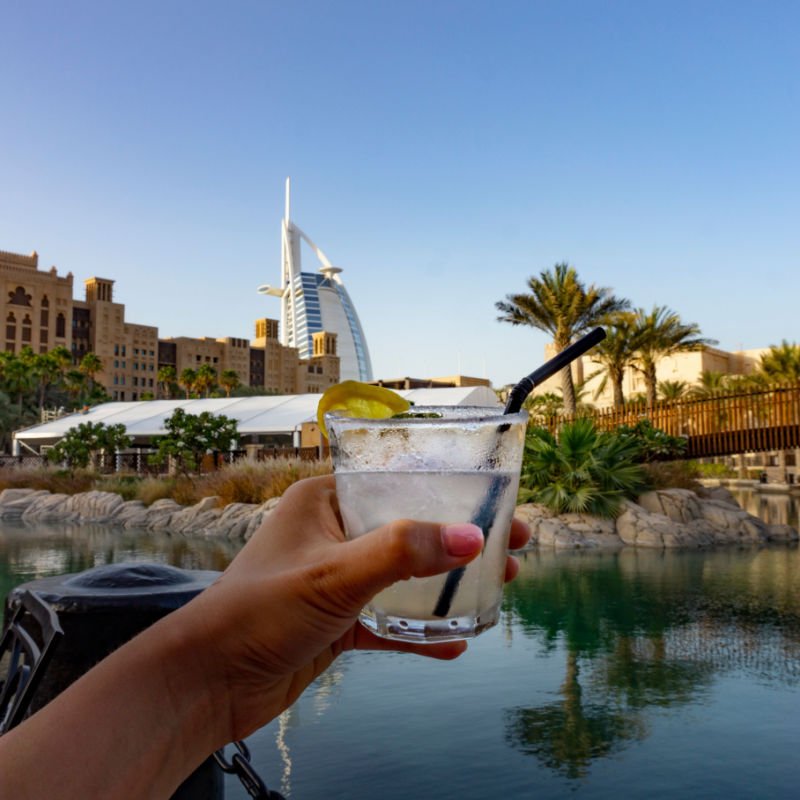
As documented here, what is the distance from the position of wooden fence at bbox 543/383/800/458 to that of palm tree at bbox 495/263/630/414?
6734mm

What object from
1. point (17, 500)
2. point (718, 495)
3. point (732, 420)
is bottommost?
point (17, 500)

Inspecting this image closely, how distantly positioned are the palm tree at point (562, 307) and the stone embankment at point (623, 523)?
1024 cm

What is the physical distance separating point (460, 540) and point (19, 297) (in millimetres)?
114016

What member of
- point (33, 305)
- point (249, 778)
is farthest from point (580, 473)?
point (33, 305)

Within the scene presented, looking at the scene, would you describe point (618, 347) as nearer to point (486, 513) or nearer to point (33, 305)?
point (486, 513)

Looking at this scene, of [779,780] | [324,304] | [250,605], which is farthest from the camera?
[324,304]

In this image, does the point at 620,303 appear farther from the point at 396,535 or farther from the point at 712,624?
the point at 396,535

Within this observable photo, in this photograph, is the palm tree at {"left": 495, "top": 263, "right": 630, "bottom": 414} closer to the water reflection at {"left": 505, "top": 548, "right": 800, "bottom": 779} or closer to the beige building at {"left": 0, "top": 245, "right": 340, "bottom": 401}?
the water reflection at {"left": 505, "top": 548, "right": 800, "bottom": 779}

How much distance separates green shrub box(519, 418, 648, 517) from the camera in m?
13.4

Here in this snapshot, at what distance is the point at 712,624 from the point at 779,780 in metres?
3.25

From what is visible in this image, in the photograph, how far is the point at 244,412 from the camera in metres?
31.0

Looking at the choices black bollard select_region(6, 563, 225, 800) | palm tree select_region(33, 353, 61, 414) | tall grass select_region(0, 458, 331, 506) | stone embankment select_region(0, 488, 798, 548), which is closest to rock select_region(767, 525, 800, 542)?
stone embankment select_region(0, 488, 798, 548)

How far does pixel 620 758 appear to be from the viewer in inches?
147

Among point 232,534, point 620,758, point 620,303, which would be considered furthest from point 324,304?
point 620,758
